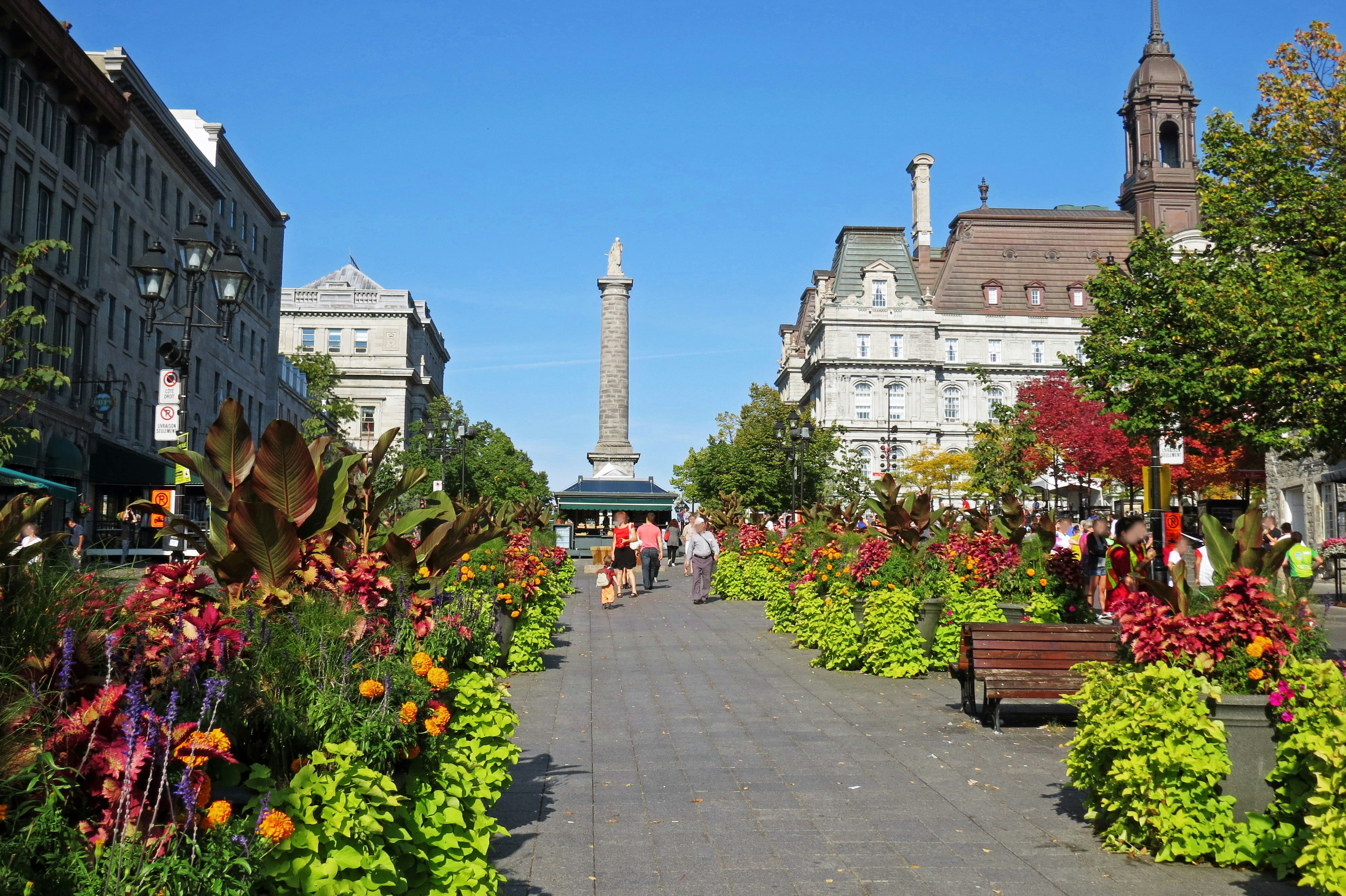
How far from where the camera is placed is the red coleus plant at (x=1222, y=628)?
632 centimetres

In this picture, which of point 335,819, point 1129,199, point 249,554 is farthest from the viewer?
point 1129,199

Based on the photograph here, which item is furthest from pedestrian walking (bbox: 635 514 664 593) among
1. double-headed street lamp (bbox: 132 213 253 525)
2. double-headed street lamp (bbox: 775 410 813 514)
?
double-headed street lamp (bbox: 132 213 253 525)

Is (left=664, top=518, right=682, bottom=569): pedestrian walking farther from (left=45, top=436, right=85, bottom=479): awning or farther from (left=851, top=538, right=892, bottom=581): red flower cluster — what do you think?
(left=851, top=538, right=892, bottom=581): red flower cluster

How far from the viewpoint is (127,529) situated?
27297 millimetres

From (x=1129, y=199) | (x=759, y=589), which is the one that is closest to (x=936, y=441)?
(x=1129, y=199)

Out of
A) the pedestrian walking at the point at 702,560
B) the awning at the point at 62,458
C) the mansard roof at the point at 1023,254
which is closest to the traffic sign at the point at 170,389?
the pedestrian walking at the point at 702,560

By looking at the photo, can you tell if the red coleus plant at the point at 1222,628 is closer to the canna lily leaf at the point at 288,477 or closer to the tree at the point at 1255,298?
the canna lily leaf at the point at 288,477

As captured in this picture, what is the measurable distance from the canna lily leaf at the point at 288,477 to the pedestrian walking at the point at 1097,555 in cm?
1495

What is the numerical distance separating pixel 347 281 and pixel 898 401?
51150mm

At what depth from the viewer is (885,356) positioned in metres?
92.0

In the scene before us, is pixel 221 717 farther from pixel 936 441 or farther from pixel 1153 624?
pixel 936 441

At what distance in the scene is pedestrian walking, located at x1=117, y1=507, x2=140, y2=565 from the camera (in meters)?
5.10

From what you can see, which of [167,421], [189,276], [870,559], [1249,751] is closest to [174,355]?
[167,421]

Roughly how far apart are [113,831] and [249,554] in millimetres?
2378
